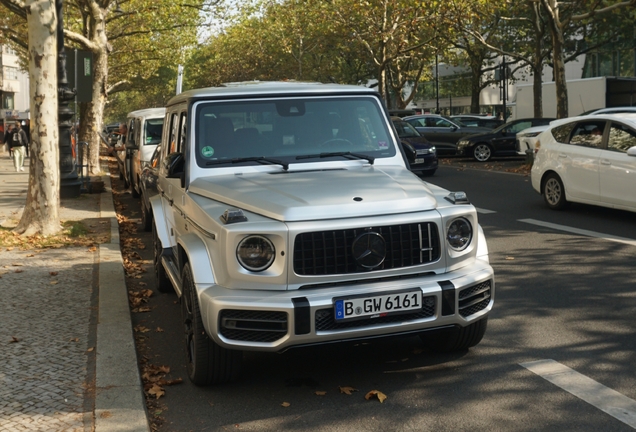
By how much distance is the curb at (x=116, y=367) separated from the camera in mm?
4973

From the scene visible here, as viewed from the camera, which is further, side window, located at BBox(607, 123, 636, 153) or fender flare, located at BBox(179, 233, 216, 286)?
side window, located at BBox(607, 123, 636, 153)

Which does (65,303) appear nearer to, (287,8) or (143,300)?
(143,300)

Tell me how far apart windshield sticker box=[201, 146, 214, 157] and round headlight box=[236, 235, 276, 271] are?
1.47 metres

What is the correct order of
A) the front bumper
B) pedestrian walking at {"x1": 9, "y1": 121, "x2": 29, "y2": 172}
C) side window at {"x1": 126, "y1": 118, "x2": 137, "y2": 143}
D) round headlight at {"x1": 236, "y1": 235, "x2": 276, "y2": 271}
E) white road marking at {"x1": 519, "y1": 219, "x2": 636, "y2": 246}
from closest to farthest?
the front bumper → round headlight at {"x1": 236, "y1": 235, "x2": 276, "y2": 271} → white road marking at {"x1": 519, "y1": 219, "x2": 636, "y2": 246} → side window at {"x1": 126, "y1": 118, "x2": 137, "y2": 143} → pedestrian walking at {"x1": 9, "y1": 121, "x2": 29, "y2": 172}

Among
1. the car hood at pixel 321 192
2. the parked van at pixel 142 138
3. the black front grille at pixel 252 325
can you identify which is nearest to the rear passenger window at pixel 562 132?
the parked van at pixel 142 138

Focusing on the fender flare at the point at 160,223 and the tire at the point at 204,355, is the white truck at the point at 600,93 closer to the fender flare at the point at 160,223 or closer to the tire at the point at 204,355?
the fender flare at the point at 160,223

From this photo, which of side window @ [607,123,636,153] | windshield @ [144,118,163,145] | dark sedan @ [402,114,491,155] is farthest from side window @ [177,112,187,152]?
dark sedan @ [402,114,491,155]

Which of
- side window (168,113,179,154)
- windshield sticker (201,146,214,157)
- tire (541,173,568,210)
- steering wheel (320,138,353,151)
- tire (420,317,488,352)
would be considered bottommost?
tire (420,317,488,352)

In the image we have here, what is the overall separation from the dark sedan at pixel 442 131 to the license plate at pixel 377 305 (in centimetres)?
2629

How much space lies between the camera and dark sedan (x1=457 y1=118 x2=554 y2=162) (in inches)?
1121

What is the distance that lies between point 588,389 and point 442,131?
89.7 feet

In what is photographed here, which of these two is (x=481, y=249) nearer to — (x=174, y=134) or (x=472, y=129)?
(x=174, y=134)

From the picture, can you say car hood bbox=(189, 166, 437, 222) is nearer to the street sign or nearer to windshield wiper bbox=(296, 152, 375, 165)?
windshield wiper bbox=(296, 152, 375, 165)

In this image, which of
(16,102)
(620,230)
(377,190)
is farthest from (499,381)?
(16,102)
